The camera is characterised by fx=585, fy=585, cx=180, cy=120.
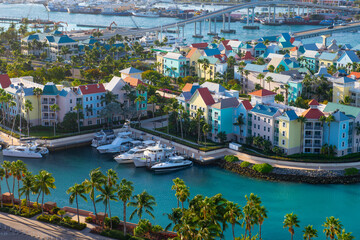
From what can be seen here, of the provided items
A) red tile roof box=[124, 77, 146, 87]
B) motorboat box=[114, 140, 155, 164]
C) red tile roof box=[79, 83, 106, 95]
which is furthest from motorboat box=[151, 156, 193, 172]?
red tile roof box=[124, 77, 146, 87]

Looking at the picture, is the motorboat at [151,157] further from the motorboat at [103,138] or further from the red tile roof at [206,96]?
the red tile roof at [206,96]

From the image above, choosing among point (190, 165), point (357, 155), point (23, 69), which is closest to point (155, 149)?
point (190, 165)

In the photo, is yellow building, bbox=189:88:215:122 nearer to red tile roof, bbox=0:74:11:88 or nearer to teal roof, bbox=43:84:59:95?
teal roof, bbox=43:84:59:95

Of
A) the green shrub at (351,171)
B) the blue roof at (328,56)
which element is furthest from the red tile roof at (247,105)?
the blue roof at (328,56)

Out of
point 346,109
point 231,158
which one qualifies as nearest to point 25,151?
point 231,158

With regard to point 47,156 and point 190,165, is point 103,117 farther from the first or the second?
point 190,165
